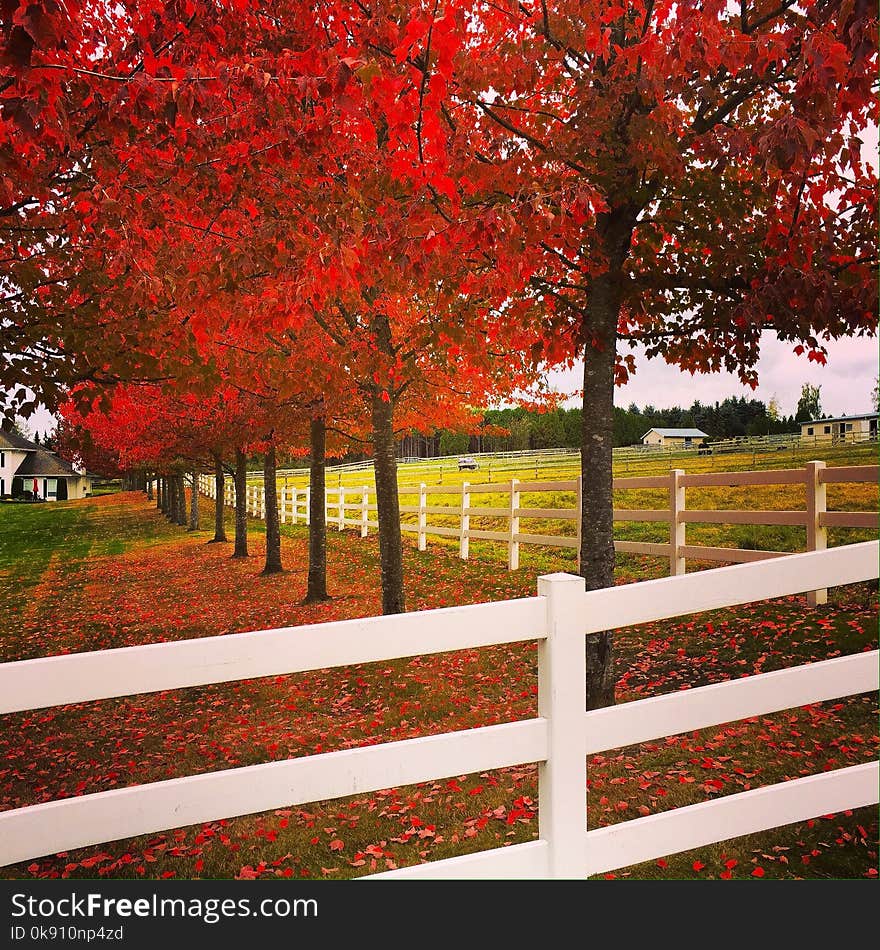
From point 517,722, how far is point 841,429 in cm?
898

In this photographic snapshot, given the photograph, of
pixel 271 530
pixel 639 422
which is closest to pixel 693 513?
pixel 639 422

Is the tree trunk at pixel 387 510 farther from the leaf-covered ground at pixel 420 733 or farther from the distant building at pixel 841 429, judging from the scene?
the distant building at pixel 841 429

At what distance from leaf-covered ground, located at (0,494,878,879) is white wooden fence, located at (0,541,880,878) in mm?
1316

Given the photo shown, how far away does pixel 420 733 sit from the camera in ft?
23.4

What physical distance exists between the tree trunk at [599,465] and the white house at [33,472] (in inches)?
2647

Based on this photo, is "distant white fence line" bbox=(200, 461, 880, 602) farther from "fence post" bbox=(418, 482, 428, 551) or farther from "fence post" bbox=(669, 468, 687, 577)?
"fence post" bbox=(418, 482, 428, 551)

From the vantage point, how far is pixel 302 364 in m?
10.3

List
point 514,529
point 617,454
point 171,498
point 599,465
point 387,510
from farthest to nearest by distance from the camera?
point 171,498, point 514,529, point 617,454, point 387,510, point 599,465

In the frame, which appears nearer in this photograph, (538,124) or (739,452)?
(538,124)

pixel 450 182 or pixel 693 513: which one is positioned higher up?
pixel 450 182

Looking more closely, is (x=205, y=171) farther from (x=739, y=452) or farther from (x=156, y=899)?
(x=739, y=452)

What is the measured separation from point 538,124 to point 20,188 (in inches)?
182

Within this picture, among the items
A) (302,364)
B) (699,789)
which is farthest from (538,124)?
(699,789)

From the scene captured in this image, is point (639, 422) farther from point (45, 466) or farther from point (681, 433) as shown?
point (45, 466)
